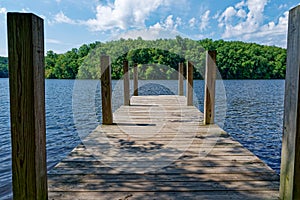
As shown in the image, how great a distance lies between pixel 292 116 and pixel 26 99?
1343 millimetres

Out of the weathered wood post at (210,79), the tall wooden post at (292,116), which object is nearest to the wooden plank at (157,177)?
the tall wooden post at (292,116)

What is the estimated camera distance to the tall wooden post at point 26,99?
1125 millimetres

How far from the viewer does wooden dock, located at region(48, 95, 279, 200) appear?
164cm

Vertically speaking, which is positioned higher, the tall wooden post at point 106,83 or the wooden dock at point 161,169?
the tall wooden post at point 106,83

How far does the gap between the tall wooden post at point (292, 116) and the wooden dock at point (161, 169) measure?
0.29m

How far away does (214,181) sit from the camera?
1.80 meters

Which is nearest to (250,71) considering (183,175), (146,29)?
(146,29)

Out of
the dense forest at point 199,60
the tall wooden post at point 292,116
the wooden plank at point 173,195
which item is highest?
the dense forest at point 199,60

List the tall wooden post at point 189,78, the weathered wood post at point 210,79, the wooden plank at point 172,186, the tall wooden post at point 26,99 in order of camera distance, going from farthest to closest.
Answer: the tall wooden post at point 189,78 < the weathered wood post at point 210,79 < the wooden plank at point 172,186 < the tall wooden post at point 26,99

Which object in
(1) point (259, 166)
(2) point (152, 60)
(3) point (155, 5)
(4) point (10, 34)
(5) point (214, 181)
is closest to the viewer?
(4) point (10, 34)

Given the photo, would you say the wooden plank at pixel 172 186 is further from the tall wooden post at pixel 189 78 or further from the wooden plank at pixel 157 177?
the tall wooden post at pixel 189 78

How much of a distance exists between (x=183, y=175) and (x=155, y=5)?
7.40m

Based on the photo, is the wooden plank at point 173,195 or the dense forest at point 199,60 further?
the dense forest at point 199,60

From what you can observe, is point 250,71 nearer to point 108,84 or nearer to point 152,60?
point 152,60
